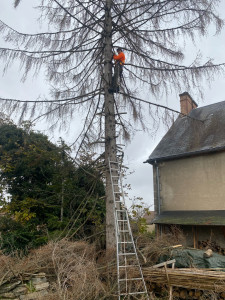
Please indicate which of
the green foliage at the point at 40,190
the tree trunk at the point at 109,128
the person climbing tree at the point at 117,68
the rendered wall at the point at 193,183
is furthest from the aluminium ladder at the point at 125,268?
the rendered wall at the point at 193,183

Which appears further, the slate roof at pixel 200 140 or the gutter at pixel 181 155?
the slate roof at pixel 200 140

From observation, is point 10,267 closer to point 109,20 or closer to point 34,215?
point 34,215

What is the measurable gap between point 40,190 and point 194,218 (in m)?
6.25

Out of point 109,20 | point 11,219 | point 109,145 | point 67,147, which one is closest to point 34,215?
point 11,219

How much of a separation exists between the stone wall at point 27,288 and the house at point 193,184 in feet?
21.3

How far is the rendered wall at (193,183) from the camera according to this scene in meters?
10.5

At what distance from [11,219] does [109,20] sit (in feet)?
24.9

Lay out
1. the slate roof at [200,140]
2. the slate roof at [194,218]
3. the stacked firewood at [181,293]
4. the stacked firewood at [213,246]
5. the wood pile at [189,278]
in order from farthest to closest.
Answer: the slate roof at [200,140] → the stacked firewood at [213,246] → the slate roof at [194,218] → the stacked firewood at [181,293] → the wood pile at [189,278]

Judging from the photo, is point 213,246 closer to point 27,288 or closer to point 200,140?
point 200,140

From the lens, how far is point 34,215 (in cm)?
863

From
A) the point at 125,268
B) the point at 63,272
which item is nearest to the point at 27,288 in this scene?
the point at 63,272

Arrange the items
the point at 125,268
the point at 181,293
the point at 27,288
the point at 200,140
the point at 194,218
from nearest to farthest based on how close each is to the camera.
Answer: the point at 27,288 → the point at 125,268 → the point at 181,293 → the point at 194,218 → the point at 200,140

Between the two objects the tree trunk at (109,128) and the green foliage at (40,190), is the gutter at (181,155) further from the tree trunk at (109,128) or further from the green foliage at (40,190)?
the tree trunk at (109,128)

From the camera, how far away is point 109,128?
712 centimetres
